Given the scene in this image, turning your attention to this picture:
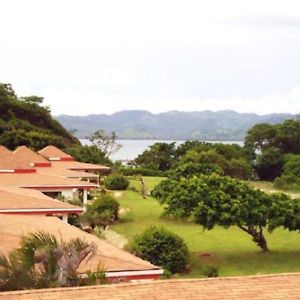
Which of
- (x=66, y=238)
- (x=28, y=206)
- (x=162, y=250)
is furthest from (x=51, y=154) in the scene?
(x=66, y=238)

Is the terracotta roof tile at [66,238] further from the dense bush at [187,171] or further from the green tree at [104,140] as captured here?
the green tree at [104,140]

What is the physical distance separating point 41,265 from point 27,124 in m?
63.2

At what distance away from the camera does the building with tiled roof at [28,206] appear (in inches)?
863

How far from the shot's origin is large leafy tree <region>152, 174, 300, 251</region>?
24578 millimetres

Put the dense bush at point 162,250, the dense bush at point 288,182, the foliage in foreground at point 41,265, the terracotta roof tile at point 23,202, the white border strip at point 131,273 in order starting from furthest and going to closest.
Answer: the dense bush at point 288,182, the dense bush at point 162,250, the terracotta roof tile at point 23,202, the white border strip at point 131,273, the foliage in foreground at point 41,265

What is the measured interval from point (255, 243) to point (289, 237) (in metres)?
2.94

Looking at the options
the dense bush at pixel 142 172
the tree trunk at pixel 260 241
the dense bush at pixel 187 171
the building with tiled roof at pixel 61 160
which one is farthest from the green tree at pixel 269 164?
the tree trunk at pixel 260 241

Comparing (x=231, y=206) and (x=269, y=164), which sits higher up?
(x=231, y=206)

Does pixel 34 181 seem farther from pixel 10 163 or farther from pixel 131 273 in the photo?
pixel 131 273

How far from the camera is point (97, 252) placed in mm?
14570

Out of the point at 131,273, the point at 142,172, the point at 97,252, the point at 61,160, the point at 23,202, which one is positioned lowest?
the point at 142,172

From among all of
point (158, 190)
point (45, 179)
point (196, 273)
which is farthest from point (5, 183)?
point (196, 273)

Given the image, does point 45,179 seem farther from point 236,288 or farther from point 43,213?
point 236,288

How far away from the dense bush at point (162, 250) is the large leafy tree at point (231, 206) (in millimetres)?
1727
